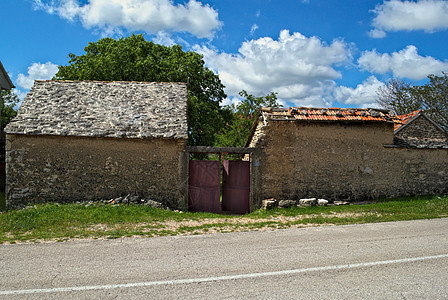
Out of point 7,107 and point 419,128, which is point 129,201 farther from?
point 7,107

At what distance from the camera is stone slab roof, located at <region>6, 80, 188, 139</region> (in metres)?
11.6

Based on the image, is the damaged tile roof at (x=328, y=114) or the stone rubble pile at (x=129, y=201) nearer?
the stone rubble pile at (x=129, y=201)

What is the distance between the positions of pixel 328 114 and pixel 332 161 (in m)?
1.89

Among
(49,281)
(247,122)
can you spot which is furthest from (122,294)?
(247,122)

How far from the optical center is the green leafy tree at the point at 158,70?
68.1 feet

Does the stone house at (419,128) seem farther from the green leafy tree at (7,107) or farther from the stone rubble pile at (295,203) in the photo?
the green leafy tree at (7,107)

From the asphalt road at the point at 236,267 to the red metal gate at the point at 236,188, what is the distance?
16.1 ft

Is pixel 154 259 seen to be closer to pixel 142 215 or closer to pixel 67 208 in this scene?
pixel 142 215

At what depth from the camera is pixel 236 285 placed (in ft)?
15.6

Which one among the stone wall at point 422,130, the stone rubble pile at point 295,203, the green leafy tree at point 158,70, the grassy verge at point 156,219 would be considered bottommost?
the grassy verge at point 156,219

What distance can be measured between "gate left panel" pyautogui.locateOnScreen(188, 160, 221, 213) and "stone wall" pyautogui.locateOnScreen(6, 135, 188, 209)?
20.5 inches

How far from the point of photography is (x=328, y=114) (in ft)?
42.2

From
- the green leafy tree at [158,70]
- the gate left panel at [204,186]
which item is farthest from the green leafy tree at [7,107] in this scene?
the gate left panel at [204,186]

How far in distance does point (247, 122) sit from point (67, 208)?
14993 millimetres
